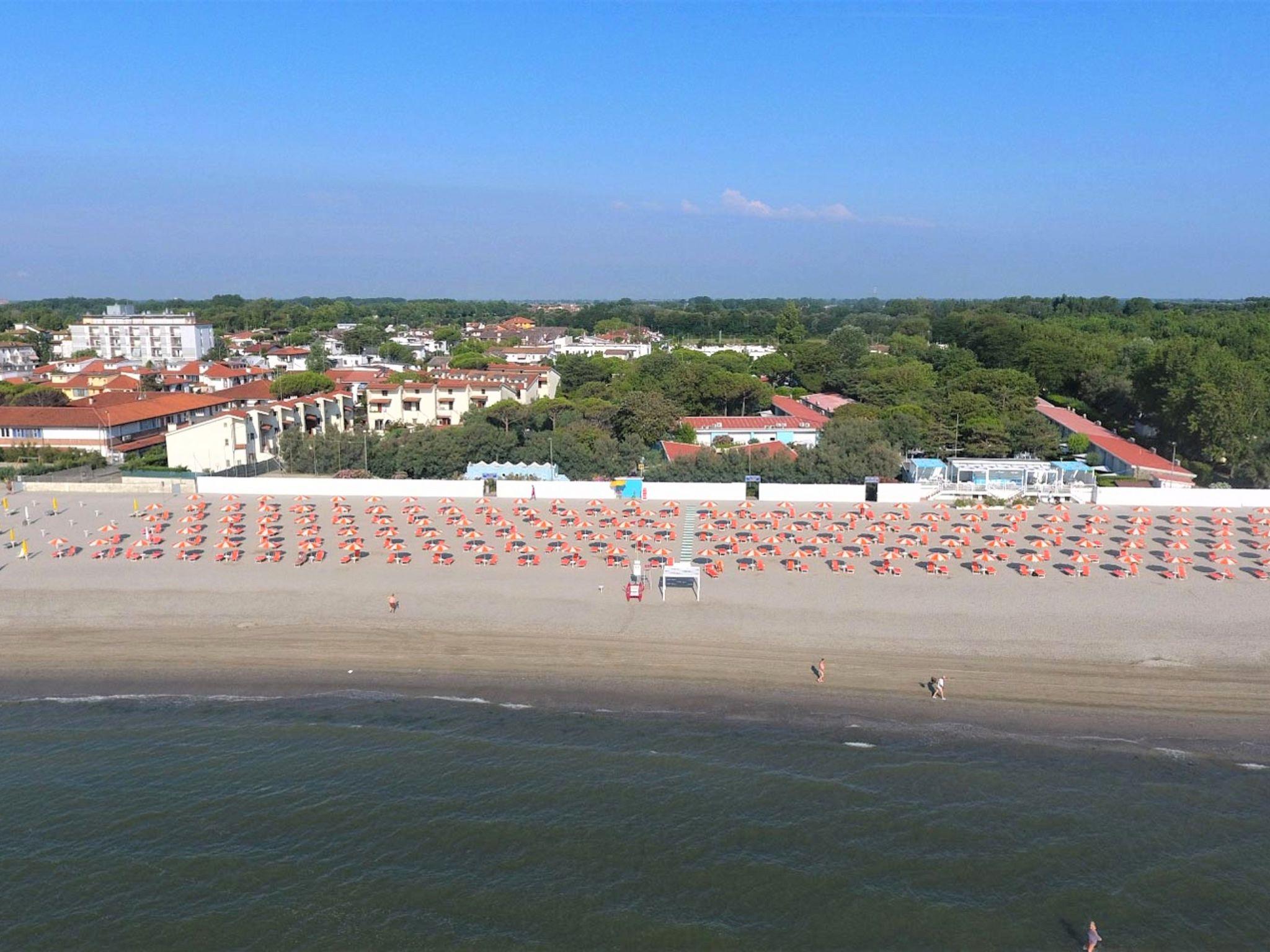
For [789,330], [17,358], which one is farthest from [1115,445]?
[17,358]

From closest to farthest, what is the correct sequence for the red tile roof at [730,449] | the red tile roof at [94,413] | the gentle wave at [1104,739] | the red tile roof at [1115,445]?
the gentle wave at [1104,739] < the red tile roof at [730,449] < the red tile roof at [1115,445] < the red tile roof at [94,413]

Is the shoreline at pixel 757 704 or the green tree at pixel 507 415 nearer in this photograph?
the shoreline at pixel 757 704

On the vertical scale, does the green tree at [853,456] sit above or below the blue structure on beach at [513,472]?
above

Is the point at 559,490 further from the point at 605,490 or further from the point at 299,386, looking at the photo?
the point at 299,386

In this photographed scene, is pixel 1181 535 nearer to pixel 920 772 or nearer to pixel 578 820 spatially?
pixel 920 772

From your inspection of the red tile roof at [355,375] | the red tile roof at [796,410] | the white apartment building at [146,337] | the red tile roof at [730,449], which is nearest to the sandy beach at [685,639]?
the red tile roof at [730,449]

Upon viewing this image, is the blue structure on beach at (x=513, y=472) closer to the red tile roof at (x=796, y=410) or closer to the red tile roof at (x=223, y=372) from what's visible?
the red tile roof at (x=796, y=410)

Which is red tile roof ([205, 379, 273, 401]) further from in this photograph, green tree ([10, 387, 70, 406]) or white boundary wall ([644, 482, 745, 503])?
white boundary wall ([644, 482, 745, 503])
